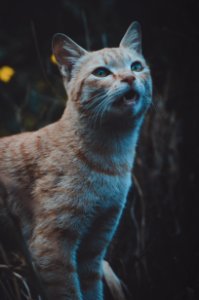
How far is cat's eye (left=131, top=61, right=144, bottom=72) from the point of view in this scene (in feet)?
7.41

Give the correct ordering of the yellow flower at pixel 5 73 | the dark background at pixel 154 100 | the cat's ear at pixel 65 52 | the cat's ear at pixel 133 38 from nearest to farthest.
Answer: the cat's ear at pixel 65 52, the cat's ear at pixel 133 38, the dark background at pixel 154 100, the yellow flower at pixel 5 73

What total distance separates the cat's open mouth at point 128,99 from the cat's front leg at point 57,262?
2.07 ft

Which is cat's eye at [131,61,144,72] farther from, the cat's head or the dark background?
the dark background

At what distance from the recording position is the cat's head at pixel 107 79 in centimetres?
212

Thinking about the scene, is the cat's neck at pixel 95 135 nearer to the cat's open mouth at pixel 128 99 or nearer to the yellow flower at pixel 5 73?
the cat's open mouth at pixel 128 99

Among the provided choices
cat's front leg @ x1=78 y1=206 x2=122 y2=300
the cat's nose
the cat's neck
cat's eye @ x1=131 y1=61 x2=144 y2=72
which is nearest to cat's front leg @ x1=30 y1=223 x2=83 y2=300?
cat's front leg @ x1=78 y1=206 x2=122 y2=300

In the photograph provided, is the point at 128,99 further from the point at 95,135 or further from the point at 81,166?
the point at 81,166

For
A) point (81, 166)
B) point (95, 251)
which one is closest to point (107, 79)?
point (81, 166)

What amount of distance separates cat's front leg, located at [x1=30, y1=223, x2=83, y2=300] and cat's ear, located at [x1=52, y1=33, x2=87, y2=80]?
786 millimetres

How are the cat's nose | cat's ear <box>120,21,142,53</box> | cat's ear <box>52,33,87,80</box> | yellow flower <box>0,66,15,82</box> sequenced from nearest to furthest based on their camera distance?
the cat's nose
cat's ear <box>52,33,87,80</box>
cat's ear <box>120,21,142,53</box>
yellow flower <box>0,66,15,82</box>

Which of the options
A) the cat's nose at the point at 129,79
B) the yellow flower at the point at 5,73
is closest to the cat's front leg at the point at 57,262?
the cat's nose at the point at 129,79

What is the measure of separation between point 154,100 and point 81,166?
123 cm

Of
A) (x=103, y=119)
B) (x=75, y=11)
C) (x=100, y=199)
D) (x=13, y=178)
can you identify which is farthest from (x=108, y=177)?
(x=75, y=11)

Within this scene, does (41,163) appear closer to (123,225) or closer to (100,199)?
(100,199)
